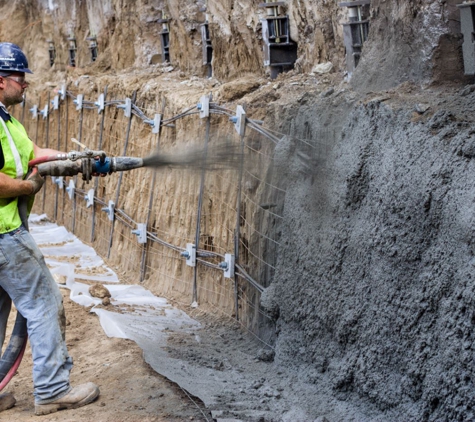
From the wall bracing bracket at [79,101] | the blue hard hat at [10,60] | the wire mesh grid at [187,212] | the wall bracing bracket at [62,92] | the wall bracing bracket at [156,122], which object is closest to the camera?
the blue hard hat at [10,60]

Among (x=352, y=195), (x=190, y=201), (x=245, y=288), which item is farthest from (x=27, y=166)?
(x=190, y=201)

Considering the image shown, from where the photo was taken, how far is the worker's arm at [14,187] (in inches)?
186

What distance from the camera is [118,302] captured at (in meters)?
8.26

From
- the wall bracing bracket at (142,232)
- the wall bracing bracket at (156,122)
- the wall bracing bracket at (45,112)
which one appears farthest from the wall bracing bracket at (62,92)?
the wall bracing bracket at (142,232)

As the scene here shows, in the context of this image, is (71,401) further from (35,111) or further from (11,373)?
(35,111)

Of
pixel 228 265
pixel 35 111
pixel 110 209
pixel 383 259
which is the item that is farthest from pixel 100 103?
pixel 383 259

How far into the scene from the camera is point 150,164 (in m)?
5.86

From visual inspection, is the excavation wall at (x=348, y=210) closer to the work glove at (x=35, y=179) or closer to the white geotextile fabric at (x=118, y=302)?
the white geotextile fabric at (x=118, y=302)

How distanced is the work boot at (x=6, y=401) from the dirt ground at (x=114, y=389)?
38 millimetres

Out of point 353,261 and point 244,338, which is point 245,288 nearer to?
point 244,338

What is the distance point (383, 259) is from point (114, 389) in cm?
205

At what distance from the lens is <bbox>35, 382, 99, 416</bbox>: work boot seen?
4969 mm

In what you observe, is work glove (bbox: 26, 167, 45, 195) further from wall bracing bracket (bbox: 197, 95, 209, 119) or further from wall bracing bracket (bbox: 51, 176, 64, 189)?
wall bracing bracket (bbox: 51, 176, 64, 189)

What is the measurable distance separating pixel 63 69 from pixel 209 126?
39.3 feet
